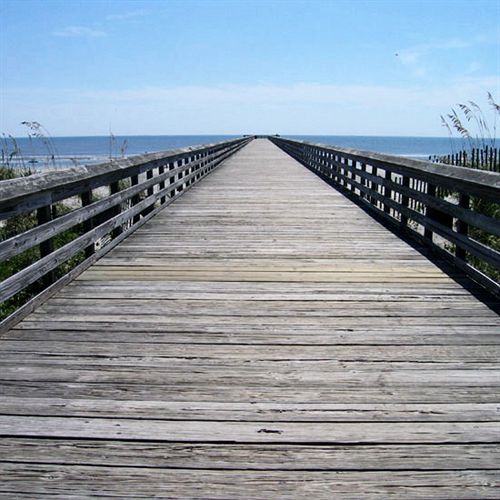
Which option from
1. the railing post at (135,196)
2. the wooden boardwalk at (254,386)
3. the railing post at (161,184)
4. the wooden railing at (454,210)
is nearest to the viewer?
the wooden boardwalk at (254,386)

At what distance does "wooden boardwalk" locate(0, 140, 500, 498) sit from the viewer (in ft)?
7.09

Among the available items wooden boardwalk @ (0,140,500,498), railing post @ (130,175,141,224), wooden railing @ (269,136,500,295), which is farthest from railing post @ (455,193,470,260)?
railing post @ (130,175,141,224)

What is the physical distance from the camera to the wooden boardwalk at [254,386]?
85.1 inches

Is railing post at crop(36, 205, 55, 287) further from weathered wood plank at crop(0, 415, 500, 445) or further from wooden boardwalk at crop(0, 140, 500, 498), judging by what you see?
weathered wood plank at crop(0, 415, 500, 445)

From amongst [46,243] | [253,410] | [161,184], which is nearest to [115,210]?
[46,243]

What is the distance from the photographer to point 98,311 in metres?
4.11

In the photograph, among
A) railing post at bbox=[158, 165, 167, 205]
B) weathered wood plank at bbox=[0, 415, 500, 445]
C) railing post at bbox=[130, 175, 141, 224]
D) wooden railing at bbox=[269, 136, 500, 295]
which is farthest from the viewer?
railing post at bbox=[158, 165, 167, 205]

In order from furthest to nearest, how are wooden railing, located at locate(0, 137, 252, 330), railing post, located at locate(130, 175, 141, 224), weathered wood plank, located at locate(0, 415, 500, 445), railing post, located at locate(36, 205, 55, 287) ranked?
railing post, located at locate(130, 175, 141, 224) < railing post, located at locate(36, 205, 55, 287) < wooden railing, located at locate(0, 137, 252, 330) < weathered wood plank, located at locate(0, 415, 500, 445)

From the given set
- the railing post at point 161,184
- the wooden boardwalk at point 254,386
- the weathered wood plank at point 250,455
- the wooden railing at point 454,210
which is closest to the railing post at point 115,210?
the wooden boardwalk at point 254,386

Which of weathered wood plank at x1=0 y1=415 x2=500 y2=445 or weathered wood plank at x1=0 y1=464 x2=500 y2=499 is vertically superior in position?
weathered wood plank at x1=0 y1=415 x2=500 y2=445

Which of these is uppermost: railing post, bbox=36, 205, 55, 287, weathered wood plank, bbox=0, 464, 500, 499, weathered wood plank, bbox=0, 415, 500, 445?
railing post, bbox=36, 205, 55, 287

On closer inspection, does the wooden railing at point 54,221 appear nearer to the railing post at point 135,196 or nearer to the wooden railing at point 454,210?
the railing post at point 135,196

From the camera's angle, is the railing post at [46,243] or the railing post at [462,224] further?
the railing post at [462,224]

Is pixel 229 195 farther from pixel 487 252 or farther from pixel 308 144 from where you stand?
pixel 308 144
